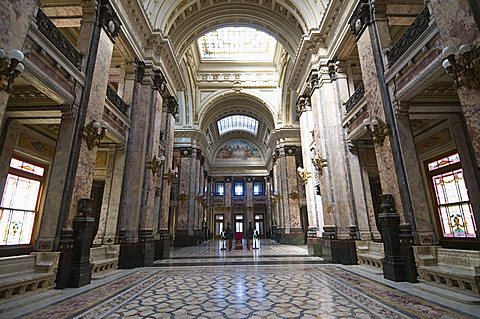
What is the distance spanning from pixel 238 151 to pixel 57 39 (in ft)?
75.5

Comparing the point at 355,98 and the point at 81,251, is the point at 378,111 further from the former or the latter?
the point at 81,251

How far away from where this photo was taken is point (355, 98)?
687 centimetres

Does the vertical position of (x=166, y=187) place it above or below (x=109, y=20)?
below

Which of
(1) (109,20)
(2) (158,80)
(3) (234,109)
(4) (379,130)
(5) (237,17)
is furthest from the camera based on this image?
(3) (234,109)

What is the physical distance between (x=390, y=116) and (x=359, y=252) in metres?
3.72

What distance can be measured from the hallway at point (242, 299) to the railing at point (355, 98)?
4.46 meters

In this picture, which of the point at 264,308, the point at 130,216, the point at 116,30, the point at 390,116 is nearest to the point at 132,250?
the point at 130,216

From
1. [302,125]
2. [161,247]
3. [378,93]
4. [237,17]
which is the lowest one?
[161,247]

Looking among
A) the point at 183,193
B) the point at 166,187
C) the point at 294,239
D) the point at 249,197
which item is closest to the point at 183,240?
the point at 183,193

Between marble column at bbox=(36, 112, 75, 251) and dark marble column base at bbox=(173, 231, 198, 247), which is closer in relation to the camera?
marble column at bbox=(36, 112, 75, 251)

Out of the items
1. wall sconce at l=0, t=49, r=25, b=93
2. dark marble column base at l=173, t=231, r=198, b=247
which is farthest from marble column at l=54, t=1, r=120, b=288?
dark marble column base at l=173, t=231, r=198, b=247

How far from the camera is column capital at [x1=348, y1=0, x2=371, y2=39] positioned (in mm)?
5660

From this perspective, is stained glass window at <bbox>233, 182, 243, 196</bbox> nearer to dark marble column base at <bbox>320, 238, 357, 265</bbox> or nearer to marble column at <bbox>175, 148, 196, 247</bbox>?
marble column at <bbox>175, 148, 196, 247</bbox>

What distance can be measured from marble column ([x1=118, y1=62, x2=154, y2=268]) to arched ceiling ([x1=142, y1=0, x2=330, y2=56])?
254cm
